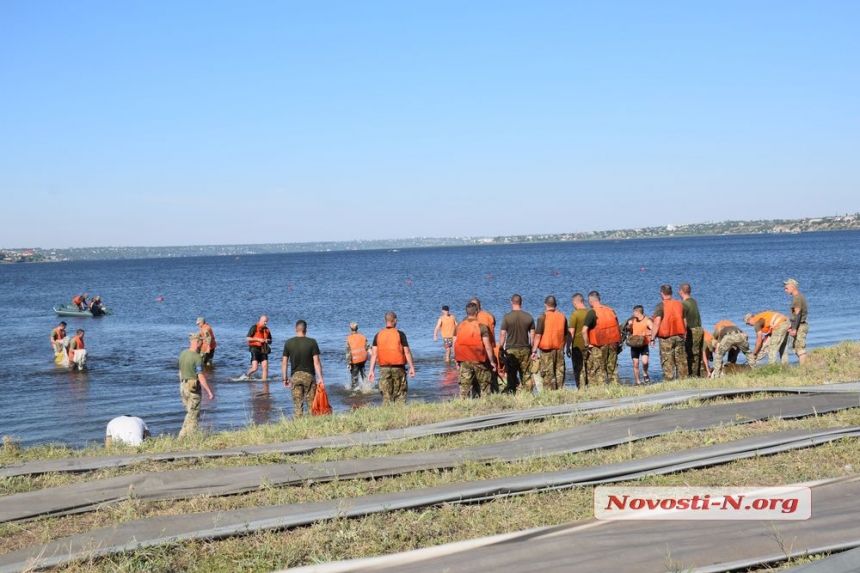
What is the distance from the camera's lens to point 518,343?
1405 centimetres

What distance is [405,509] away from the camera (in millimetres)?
6211

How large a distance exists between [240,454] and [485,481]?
283 cm

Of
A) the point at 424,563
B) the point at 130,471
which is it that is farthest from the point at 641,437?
the point at 130,471

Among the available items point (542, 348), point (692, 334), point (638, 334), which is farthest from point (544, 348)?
point (638, 334)

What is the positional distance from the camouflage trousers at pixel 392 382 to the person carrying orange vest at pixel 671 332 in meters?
4.76

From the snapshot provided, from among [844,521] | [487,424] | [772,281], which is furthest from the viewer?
[772,281]

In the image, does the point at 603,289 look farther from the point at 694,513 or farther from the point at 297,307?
the point at 694,513

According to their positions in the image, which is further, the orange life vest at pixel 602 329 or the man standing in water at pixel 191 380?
the orange life vest at pixel 602 329

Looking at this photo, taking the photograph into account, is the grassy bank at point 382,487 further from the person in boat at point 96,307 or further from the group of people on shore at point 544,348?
the person in boat at point 96,307

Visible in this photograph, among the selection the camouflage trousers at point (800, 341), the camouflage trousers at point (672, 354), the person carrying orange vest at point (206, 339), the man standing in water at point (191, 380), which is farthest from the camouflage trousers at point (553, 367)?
the person carrying orange vest at point (206, 339)

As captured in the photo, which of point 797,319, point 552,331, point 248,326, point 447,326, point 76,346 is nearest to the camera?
point 552,331

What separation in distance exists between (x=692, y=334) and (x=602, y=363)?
2044 mm

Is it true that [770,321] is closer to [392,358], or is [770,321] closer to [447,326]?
[392,358]

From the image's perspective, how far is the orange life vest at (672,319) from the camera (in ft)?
49.9
